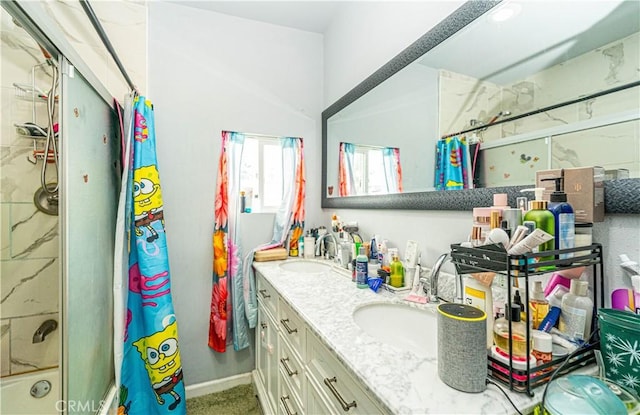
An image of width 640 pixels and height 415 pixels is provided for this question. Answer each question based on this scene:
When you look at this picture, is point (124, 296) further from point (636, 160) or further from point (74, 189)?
point (636, 160)

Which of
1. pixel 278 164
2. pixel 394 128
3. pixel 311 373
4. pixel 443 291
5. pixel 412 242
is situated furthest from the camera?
pixel 278 164

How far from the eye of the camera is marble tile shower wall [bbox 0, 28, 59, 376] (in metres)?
1.39

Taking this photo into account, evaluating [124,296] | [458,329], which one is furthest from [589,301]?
[124,296]

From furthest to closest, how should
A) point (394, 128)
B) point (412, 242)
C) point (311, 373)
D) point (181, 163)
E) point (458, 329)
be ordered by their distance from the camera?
point (181, 163) < point (394, 128) < point (412, 242) < point (311, 373) < point (458, 329)

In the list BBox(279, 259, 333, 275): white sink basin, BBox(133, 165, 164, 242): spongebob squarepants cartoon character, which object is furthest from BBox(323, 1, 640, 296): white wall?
BBox(133, 165, 164, 242): spongebob squarepants cartoon character

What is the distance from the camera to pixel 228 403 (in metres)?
1.74

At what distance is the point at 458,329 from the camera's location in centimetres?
54

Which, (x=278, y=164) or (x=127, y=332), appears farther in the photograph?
(x=278, y=164)

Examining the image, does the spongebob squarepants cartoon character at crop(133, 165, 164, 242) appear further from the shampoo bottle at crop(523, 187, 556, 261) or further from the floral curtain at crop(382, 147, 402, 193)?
the shampoo bottle at crop(523, 187, 556, 261)

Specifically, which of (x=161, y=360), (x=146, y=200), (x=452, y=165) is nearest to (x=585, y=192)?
(x=452, y=165)

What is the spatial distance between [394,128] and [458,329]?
3.45ft

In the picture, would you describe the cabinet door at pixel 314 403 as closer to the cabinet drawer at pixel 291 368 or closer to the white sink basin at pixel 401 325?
the cabinet drawer at pixel 291 368

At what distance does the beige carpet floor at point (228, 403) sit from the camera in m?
1.67

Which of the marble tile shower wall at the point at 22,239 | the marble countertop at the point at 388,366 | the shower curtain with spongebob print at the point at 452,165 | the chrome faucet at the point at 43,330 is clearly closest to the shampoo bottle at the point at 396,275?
the marble countertop at the point at 388,366
